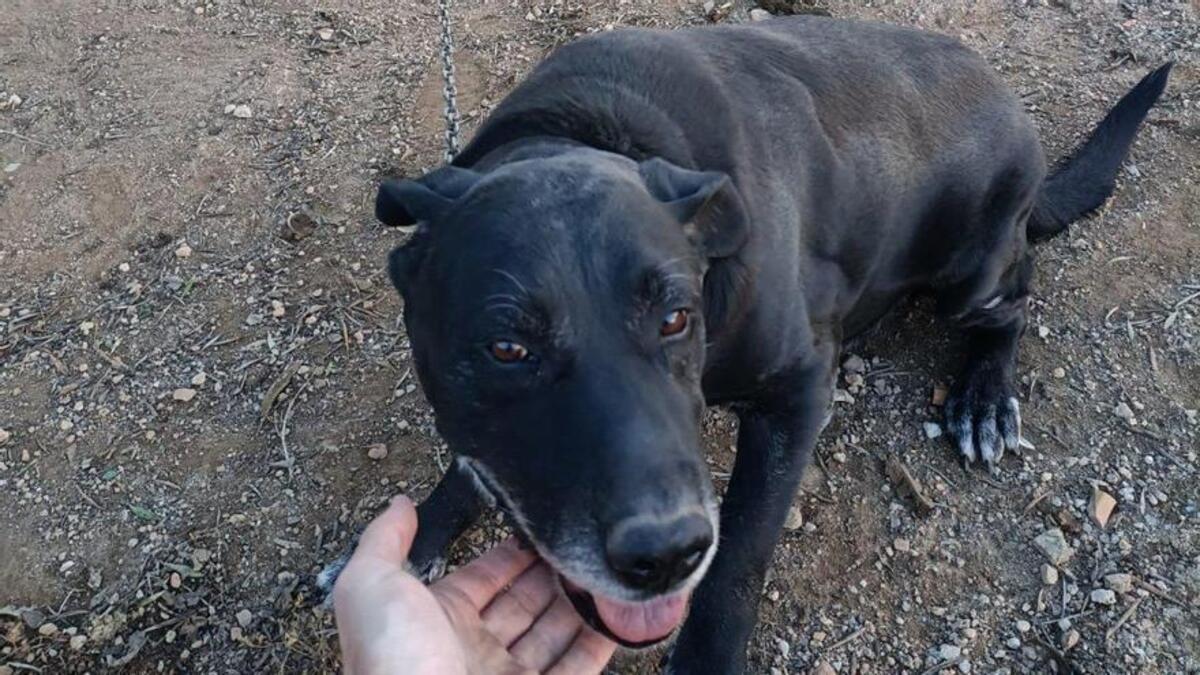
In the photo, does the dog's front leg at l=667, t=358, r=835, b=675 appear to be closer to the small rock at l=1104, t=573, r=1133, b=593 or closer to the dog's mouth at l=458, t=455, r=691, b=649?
the dog's mouth at l=458, t=455, r=691, b=649

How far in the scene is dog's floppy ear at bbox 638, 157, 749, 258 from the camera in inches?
104

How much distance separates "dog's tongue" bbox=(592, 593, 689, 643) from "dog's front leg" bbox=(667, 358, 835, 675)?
649mm

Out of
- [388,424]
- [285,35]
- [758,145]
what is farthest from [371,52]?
[758,145]

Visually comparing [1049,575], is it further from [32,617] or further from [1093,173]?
[32,617]

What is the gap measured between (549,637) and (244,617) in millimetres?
1130

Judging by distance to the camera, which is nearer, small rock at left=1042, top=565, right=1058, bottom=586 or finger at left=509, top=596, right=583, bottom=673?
finger at left=509, top=596, right=583, bottom=673

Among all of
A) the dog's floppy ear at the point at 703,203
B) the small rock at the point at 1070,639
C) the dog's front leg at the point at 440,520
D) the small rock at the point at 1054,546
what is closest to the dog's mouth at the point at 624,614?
the dog's floppy ear at the point at 703,203

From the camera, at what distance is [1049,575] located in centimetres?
354

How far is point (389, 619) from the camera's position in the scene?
8.00 feet

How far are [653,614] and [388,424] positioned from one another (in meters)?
1.66

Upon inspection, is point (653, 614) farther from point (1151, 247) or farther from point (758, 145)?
point (1151, 247)

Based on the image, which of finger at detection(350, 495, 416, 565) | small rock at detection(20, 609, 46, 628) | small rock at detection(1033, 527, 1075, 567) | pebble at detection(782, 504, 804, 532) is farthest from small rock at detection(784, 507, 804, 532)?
small rock at detection(20, 609, 46, 628)

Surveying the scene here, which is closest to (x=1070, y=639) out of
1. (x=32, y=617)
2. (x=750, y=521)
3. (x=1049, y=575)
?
(x=1049, y=575)

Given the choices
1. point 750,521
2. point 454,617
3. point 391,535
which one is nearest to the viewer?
point 391,535
